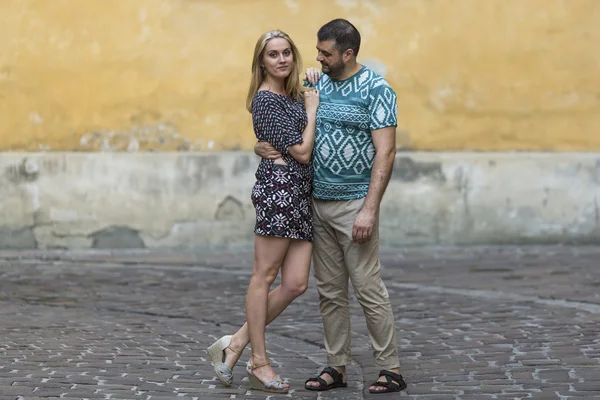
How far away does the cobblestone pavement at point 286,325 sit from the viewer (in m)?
5.97

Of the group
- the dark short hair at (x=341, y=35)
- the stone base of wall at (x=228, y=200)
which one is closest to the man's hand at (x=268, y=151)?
the dark short hair at (x=341, y=35)

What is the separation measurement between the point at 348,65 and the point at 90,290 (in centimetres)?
449

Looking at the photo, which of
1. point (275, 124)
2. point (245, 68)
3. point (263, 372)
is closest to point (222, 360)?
point (263, 372)

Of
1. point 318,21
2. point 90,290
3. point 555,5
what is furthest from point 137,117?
point 555,5

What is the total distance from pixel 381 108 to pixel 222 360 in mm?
1373

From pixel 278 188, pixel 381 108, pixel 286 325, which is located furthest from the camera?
pixel 286 325

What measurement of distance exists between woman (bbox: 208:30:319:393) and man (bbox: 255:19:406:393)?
67mm

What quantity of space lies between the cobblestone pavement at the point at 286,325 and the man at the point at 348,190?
252mm

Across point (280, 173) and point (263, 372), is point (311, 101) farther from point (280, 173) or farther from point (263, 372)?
point (263, 372)

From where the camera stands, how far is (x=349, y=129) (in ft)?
18.7

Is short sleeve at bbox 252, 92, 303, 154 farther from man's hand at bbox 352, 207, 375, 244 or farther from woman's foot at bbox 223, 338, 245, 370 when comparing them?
woman's foot at bbox 223, 338, 245, 370

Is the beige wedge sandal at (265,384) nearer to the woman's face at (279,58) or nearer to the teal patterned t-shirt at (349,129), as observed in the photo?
the teal patterned t-shirt at (349,129)

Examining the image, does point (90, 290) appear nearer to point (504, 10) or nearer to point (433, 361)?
point (433, 361)

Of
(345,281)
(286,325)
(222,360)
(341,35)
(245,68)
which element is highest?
(245,68)
